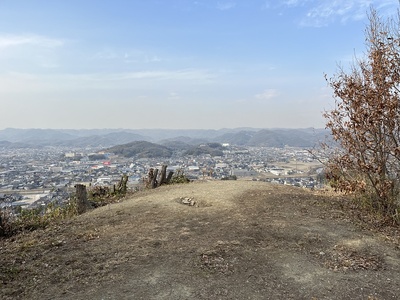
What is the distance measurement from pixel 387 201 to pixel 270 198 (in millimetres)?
2635

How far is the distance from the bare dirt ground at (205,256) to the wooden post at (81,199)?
1168 millimetres

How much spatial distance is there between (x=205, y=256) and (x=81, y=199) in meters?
4.82

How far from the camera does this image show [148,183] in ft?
37.7

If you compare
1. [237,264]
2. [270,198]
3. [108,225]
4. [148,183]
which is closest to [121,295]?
[237,264]

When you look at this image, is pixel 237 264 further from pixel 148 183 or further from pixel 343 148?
pixel 148 183

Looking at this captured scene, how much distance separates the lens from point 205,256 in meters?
4.56

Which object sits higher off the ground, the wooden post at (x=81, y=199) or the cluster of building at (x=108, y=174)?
the wooden post at (x=81, y=199)

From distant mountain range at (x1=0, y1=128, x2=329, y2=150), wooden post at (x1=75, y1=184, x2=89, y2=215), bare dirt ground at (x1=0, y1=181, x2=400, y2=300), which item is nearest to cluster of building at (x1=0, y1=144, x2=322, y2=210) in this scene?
wooden post at (x1=75, y1=184, x2=89, y2=215)

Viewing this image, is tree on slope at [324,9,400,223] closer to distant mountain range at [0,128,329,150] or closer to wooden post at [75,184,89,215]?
wooden post at [75,184,89,215]

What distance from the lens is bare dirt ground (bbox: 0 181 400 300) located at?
3682mm

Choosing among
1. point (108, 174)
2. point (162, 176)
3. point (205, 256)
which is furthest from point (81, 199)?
point (108, 174)

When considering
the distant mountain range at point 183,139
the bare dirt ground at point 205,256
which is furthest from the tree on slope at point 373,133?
the distant mountain range at point 183,139

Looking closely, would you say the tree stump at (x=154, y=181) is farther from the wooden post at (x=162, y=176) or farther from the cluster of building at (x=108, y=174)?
the cluster of building at (x=108, y=174)

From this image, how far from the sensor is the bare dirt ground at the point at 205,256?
368 centimetres
